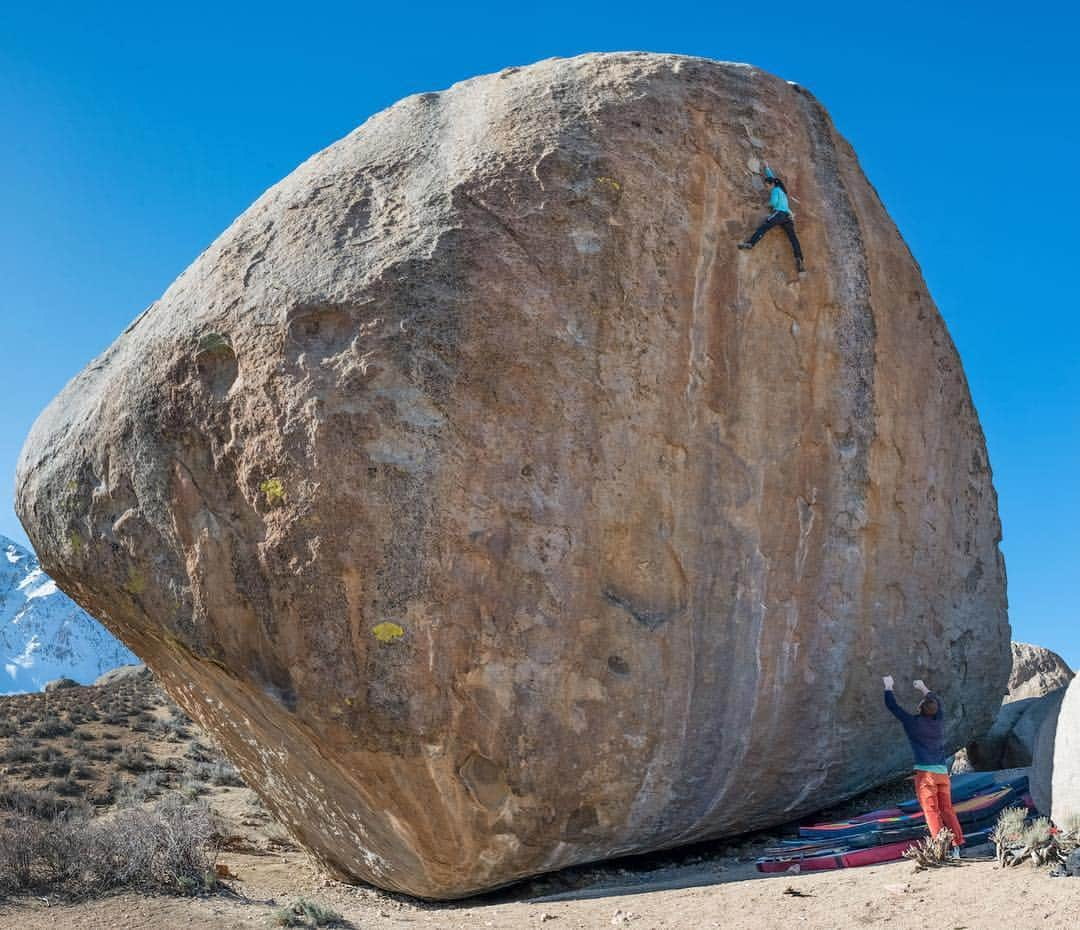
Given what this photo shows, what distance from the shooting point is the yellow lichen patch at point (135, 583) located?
21.8ft

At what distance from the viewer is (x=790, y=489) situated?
765 cm

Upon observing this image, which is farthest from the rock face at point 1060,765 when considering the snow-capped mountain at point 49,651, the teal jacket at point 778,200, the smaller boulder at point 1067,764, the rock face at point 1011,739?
the snow-capped mountain at point 49,651

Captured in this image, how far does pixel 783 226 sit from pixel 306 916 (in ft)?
18.9

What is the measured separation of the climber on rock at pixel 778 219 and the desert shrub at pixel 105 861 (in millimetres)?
5683

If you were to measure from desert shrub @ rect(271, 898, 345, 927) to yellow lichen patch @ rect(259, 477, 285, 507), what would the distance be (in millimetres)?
2405

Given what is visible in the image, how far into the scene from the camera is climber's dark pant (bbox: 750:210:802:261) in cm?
765

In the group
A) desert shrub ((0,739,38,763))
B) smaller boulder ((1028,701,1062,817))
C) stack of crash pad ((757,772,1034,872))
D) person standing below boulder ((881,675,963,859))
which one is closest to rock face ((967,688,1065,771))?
Result: stack of crash pad ((757,772,1034,872))

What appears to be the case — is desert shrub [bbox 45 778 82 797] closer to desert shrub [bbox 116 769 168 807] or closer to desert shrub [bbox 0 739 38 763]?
desert shrub [bbox 116 769 168 807]

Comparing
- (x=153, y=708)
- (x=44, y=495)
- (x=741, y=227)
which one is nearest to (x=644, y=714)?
(x=741, y=227)

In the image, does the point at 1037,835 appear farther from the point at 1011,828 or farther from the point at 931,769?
the point at 931,769

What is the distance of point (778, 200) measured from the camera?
7742mm

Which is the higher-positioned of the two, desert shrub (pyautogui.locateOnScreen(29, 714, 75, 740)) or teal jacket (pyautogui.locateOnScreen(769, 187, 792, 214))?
teal jacket (pyautogui.locateOnScreen(769, 187, 792, 214))

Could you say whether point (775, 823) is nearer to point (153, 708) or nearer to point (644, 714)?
point (644, 714)

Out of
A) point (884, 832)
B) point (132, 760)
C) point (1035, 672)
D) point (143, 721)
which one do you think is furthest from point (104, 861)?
point (1035, 672)
